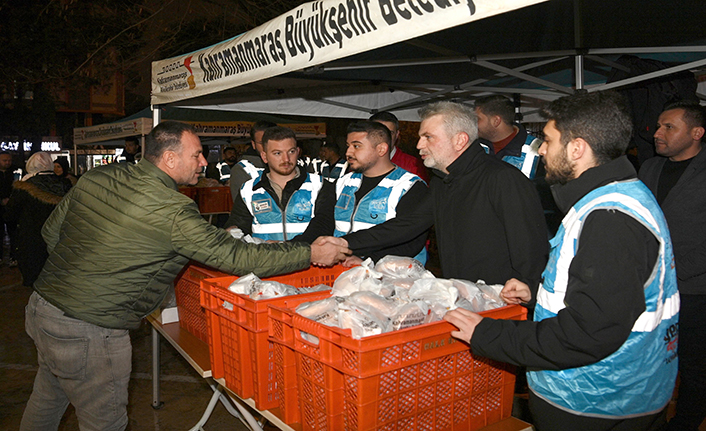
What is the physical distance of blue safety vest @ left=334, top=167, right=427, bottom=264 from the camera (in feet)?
11.7

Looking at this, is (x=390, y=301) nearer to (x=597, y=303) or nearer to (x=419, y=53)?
(x=597, y=303)

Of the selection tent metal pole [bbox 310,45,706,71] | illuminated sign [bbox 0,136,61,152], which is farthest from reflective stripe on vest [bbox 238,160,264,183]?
illuminated sign [bbox 0,136,61,152]

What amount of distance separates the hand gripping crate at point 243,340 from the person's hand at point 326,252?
547 millimetres

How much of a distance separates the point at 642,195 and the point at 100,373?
2.50 meters

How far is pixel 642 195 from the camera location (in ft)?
5.39

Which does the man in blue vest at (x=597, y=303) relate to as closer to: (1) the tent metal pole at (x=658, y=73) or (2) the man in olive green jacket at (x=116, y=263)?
(2) the man in olive green jacket at (x=116, y=263)

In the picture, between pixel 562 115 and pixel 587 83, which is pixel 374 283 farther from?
pixel 587 83

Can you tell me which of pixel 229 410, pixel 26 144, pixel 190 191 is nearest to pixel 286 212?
pixel 229 410

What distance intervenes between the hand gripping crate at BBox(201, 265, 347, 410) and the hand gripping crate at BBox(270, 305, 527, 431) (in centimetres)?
16

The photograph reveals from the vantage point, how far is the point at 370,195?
3.66 metres

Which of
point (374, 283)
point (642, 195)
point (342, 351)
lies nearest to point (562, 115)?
point (642, 195)

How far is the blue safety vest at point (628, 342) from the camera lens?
63.1 inches

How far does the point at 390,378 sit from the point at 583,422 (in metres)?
0.64

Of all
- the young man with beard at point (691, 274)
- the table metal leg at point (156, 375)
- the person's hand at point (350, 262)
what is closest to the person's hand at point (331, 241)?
the person's hand at point (350, 262)
